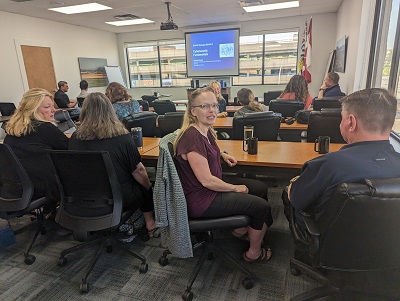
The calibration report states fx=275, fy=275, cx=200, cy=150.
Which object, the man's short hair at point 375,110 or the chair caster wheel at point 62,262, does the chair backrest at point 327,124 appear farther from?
the chair caster wheel at point 62,262

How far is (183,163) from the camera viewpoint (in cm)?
166

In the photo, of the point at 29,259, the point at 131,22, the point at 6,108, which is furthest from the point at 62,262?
the point at 131,22

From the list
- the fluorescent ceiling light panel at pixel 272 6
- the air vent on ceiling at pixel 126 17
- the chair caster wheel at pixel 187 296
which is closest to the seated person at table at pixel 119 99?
the chair caster wheel at pixel 187 296

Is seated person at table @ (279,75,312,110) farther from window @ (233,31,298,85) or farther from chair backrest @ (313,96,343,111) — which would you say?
window @ (233,31,298,85)

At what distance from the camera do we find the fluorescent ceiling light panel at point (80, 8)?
5.39m

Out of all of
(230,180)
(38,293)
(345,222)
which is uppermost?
(345,222)

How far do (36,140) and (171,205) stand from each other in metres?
1.20

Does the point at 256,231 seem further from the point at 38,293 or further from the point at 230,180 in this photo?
the point at 38,293

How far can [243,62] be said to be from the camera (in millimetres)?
8375

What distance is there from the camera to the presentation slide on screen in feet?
26.0

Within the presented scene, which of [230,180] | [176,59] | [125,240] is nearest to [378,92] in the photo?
[230,180]

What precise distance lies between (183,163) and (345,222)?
903 millimetres

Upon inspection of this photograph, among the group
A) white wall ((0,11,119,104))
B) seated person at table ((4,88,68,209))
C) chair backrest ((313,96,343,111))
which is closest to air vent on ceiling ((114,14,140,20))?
white wall ((0,11,119,104))

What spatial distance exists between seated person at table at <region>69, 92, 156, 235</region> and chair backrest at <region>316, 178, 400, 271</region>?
1.24 m
